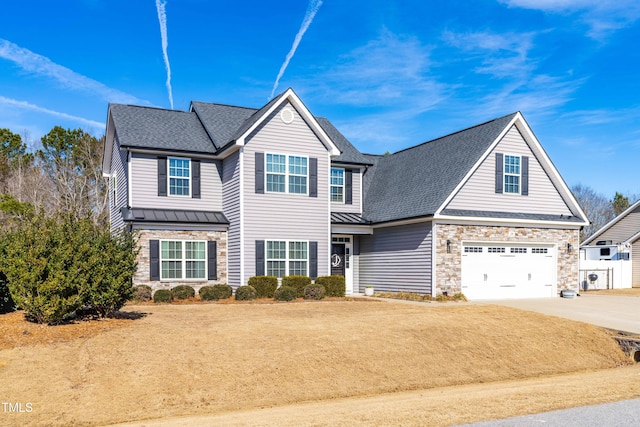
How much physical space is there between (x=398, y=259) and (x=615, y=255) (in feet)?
59.0

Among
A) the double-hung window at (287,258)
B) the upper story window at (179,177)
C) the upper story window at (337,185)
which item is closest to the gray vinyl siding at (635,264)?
the upper story window at (337,185)

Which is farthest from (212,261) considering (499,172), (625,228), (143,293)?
(625,228)

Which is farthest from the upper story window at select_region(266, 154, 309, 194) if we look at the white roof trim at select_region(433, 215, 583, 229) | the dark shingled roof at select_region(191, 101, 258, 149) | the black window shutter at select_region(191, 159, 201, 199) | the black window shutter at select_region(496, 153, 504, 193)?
the black window shutter at select_region(496, 153, 504, 193)

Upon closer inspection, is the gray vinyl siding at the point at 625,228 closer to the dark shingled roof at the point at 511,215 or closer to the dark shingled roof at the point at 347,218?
the dark shingled roof at the point at 511,215

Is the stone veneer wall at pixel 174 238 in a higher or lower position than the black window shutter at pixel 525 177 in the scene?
lower

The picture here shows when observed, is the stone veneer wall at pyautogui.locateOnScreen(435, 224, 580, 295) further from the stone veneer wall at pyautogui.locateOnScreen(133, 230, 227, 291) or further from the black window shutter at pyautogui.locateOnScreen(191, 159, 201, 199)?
the black window shutter at pyautogui.locateOnScreen(191, 159, 201, 199)

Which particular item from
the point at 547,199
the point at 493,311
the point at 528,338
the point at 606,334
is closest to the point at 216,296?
the point at 493,311

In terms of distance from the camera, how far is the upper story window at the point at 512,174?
24.2 metres

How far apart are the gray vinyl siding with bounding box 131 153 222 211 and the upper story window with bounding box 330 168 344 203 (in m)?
5.20

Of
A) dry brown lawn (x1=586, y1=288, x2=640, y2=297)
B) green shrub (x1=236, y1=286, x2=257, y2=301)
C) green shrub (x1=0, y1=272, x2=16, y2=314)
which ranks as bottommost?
dry brown lawn (x1=586, y1=288, x2=640, y2=297)

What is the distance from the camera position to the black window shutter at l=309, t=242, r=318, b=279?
23094 mm

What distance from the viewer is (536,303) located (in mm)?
21766

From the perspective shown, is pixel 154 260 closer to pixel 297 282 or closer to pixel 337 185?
pixel 297 282

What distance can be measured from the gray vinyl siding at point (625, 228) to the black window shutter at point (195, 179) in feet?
87.1
